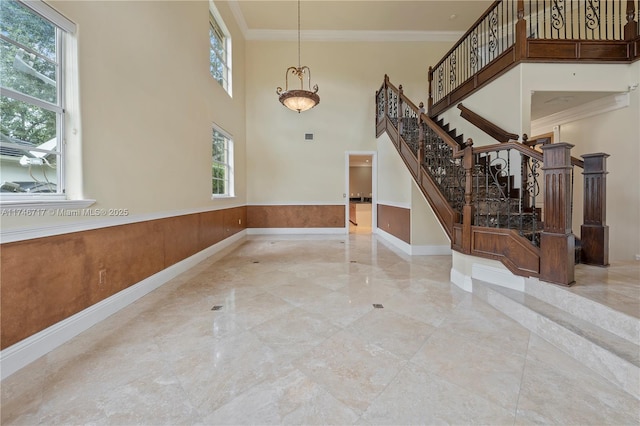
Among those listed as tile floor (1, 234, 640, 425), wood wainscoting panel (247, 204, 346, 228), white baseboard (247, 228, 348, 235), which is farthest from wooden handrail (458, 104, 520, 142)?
white baseboard (247, 228, 348, 235)

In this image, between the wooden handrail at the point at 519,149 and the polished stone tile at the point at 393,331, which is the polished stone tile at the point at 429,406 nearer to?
the polished stone tile at the point at 393,331

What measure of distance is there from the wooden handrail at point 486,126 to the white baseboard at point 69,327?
541cm

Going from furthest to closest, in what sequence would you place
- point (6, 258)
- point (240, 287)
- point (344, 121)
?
point (344, 121)
point (240, 287)
point (6, 258)

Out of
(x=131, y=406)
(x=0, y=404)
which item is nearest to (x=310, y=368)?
(x=131, y=406)

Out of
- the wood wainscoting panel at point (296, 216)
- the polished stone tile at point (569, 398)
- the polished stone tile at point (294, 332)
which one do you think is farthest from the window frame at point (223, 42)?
the polished stone tile at point (569, 398)

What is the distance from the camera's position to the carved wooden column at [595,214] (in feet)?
9.32

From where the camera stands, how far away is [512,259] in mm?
2596

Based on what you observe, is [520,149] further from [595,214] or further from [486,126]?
[486,126]

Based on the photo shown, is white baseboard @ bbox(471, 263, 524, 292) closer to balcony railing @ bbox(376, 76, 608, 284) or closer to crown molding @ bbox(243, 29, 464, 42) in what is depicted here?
balcony railing @ bbox(376, 76, 608, 284)

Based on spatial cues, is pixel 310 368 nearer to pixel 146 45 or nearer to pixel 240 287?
pixel 240 287

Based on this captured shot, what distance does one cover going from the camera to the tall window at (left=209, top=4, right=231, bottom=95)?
5.13 m

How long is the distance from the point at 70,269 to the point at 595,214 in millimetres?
5383

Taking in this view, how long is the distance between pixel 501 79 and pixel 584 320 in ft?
12.4

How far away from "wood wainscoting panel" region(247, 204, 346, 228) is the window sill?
502 cm
